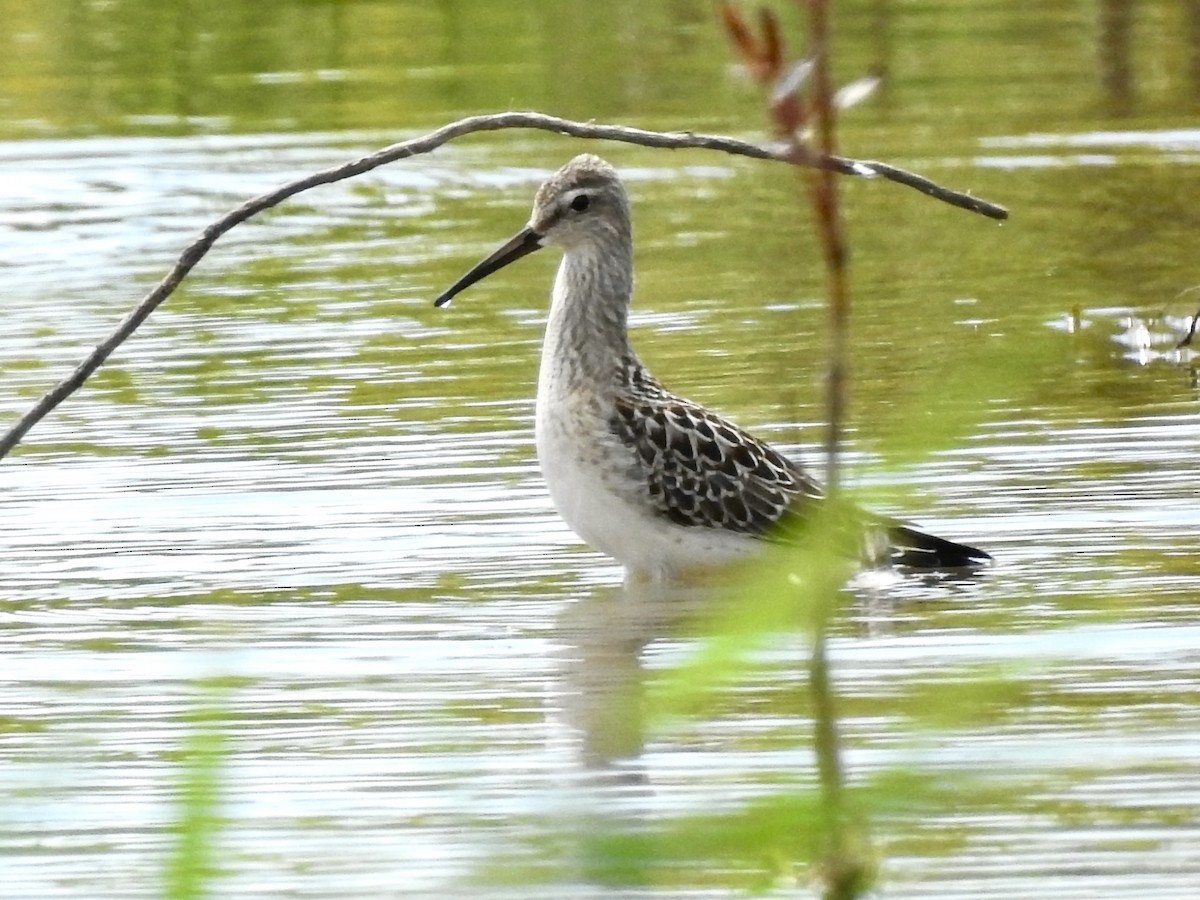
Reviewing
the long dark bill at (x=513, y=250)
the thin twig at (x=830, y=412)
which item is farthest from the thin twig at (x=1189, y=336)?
the thin twig at (x=830, y=412)

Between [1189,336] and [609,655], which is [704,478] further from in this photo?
[1189,336]

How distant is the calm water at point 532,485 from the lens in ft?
14.2

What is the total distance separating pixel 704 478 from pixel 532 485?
1209 mm

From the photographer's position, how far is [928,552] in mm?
7141

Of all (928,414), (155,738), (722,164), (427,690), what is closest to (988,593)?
(427,690)

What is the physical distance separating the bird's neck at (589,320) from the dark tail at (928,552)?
3.44ft

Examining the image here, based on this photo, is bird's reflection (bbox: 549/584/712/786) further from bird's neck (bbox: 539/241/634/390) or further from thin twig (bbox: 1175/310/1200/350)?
thin twig (bbox: 1175/310/1200/350)

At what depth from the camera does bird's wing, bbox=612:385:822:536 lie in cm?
735

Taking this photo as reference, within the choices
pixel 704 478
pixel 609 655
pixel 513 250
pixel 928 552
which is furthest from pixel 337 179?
pixel 513 250

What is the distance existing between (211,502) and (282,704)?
226 cm

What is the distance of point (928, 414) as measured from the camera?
211cm

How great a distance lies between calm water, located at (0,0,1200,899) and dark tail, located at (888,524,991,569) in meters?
0.08

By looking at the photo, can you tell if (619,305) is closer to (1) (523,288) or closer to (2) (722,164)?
(1) (523,288)

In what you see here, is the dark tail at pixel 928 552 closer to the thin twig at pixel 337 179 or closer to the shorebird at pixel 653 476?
the shorebird at pixel 653 476
